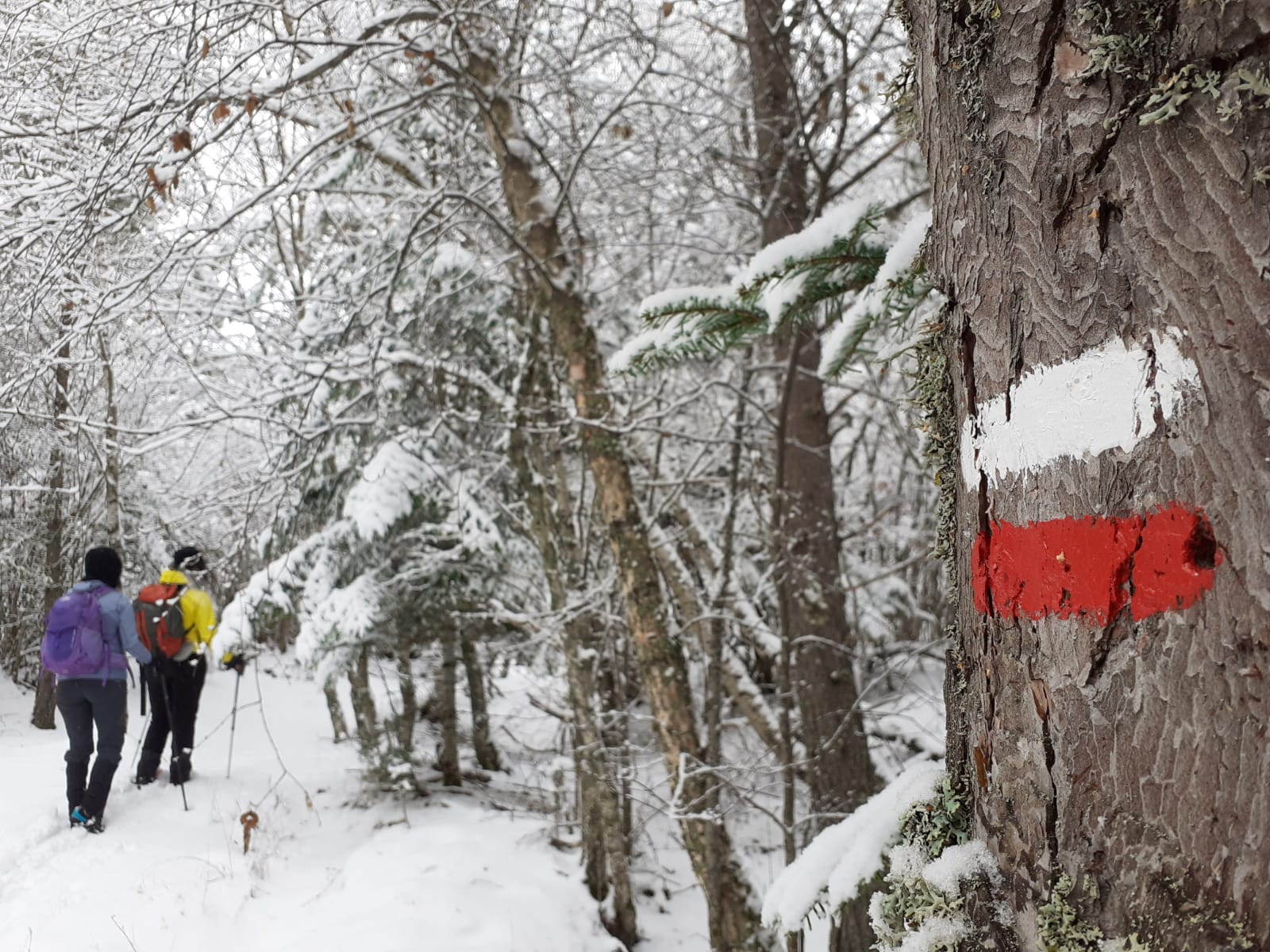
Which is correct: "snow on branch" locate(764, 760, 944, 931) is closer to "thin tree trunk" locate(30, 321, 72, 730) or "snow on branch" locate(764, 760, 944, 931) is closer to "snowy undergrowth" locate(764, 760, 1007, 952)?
"snowy undergrowth" locate(764, 760, 1007, 952)

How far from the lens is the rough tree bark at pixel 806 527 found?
465 cm

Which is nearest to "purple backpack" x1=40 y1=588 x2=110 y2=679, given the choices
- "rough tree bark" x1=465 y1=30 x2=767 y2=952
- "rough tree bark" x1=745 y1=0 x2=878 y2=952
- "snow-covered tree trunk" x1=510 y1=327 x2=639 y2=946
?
"snow-covered tree trunk" x1=510 y1=327 x2=639 y2=946

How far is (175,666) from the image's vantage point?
6.57m

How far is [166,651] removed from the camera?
6.58 meters

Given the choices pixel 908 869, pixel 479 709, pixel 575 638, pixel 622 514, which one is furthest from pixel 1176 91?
pixel 479 709

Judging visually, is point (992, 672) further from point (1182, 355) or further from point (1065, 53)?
point (1065, 53)

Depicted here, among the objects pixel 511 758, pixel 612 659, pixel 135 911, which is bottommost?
pixel 511 758

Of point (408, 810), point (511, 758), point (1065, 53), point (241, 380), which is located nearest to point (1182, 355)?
point (1065, 53)

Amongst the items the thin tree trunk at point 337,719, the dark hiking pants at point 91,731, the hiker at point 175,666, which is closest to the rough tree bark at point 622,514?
the dark hiking pants at point 91,731

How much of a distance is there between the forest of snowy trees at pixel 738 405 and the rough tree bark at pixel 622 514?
25mm

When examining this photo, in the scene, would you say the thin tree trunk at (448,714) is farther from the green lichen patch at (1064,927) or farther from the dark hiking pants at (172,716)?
the green lichen patch at (1064,927)

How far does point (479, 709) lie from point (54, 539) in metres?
4.42

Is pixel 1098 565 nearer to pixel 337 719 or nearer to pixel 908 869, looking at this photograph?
pixel 908 869

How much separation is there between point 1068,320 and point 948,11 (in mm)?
363
